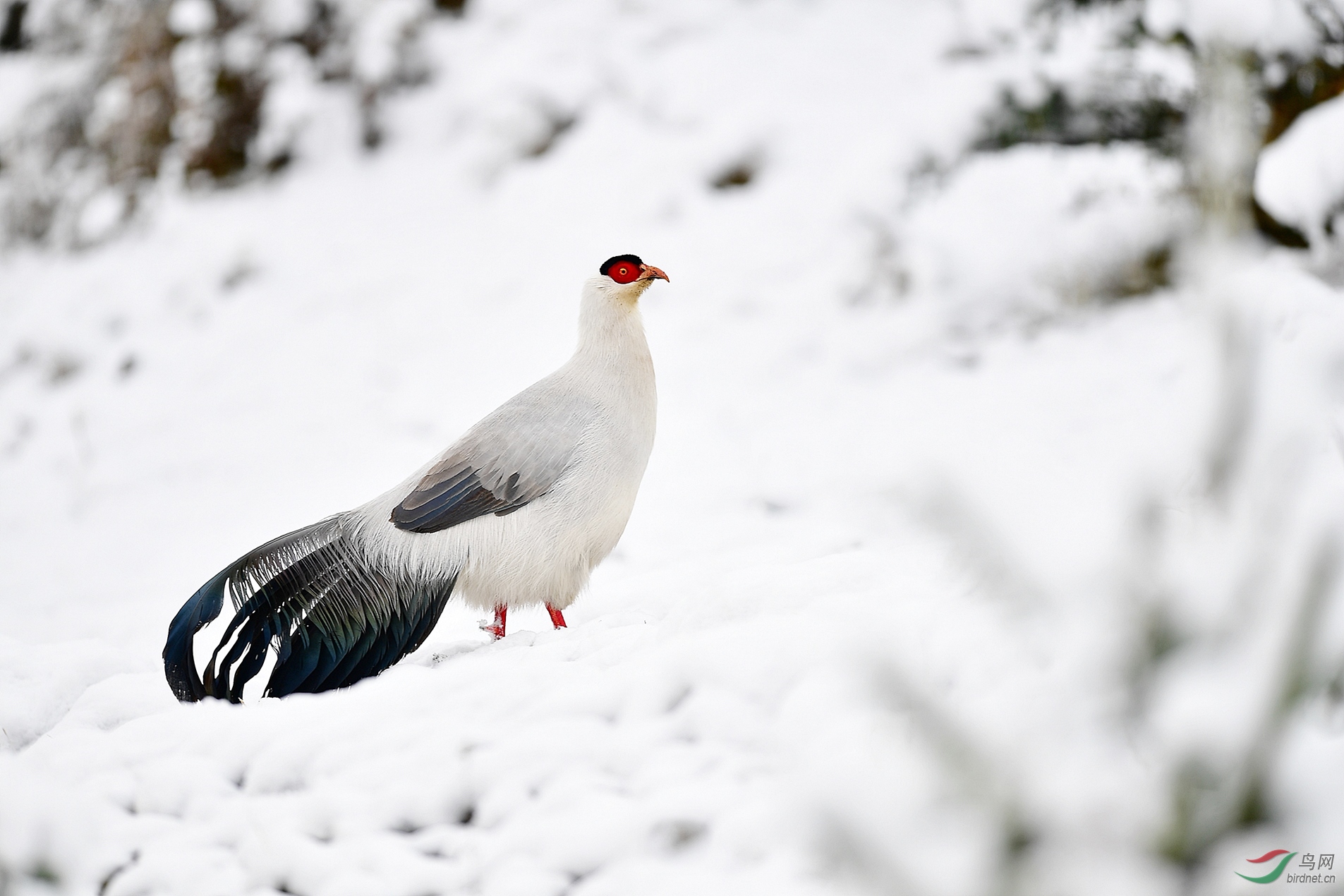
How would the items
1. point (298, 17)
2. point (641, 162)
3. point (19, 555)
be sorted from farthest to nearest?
point (298, 17)
point (641, 162)
point (19, 555)

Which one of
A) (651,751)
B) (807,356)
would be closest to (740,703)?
(651,751)

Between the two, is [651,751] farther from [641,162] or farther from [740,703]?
[641,162]

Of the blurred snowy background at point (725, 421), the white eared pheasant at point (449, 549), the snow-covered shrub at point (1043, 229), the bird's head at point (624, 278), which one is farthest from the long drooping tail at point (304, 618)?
the snow-covered shrub at point (1043, 229)

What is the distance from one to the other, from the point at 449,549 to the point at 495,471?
26 centimetres

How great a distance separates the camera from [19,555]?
17.1 feet

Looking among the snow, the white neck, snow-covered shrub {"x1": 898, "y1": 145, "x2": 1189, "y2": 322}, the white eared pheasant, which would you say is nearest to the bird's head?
the white neck

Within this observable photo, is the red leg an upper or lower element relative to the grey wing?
lower

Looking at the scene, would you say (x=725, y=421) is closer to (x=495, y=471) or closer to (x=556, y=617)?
(x=556, y=617)

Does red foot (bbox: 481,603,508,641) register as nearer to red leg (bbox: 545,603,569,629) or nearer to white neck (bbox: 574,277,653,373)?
red leg (bbox: 545,603,569,629)

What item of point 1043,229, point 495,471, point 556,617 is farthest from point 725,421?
point 495,471

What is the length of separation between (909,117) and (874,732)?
4.69 m

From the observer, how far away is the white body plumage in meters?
2.92

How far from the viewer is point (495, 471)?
2.91 meters

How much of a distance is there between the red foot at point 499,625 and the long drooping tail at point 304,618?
0.62ft
